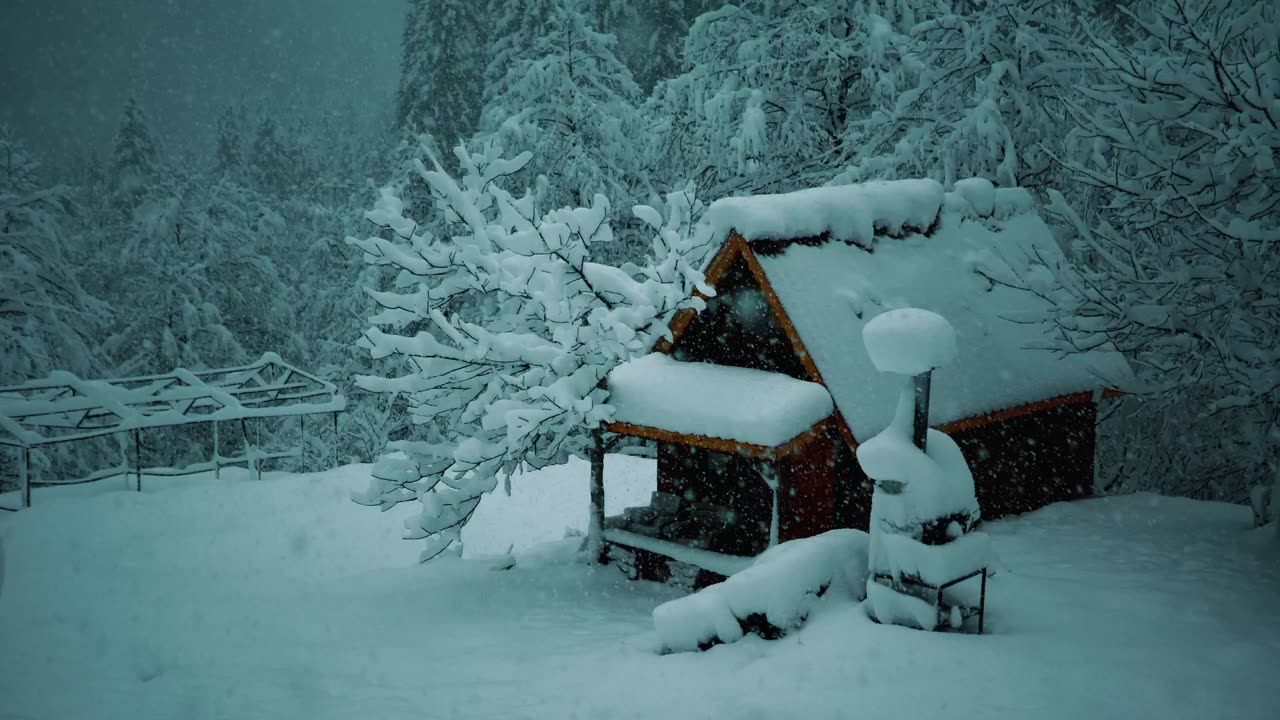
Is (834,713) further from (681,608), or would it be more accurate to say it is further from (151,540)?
(151,540)

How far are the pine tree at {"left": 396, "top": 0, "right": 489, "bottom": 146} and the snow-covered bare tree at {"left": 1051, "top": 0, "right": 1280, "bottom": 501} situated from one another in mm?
18564

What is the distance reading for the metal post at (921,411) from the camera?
650 cm

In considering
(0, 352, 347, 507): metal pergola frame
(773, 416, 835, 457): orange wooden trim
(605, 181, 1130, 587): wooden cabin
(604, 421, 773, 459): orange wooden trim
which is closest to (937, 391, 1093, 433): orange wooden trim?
(605, 181, 1130, 587): wooden cabin

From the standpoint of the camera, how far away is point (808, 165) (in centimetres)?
1741

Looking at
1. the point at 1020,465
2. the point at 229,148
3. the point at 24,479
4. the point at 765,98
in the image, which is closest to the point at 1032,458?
the point at 1020,465

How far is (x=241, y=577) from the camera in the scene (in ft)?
37.3

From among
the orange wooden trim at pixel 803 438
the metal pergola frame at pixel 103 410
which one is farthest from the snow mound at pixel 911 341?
the metal pergola frame at pixel 103 410

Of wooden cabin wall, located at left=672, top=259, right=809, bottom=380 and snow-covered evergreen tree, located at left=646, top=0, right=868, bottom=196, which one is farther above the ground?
snow-covered evergreen tree, located at left=646, top=0, right=868, bottom=196

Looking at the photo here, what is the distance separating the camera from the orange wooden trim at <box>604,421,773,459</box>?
838cm

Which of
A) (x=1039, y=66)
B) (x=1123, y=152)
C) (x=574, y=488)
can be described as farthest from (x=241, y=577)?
(x=1039, y=66)

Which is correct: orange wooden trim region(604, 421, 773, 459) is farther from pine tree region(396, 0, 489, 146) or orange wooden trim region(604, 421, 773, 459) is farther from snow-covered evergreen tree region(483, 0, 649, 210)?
pine tree region(396, 0, 489, 146)

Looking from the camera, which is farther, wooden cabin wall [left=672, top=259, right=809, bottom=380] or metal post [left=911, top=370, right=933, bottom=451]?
wooden cabin wall [left=672, top=259, right=809, bottom=380]

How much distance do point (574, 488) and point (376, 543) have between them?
410cm

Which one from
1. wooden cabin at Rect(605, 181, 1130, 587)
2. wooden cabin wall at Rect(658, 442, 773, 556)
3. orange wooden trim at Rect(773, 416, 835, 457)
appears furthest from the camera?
wooden cabin wall at Rect(658, 442, 773, 556)
